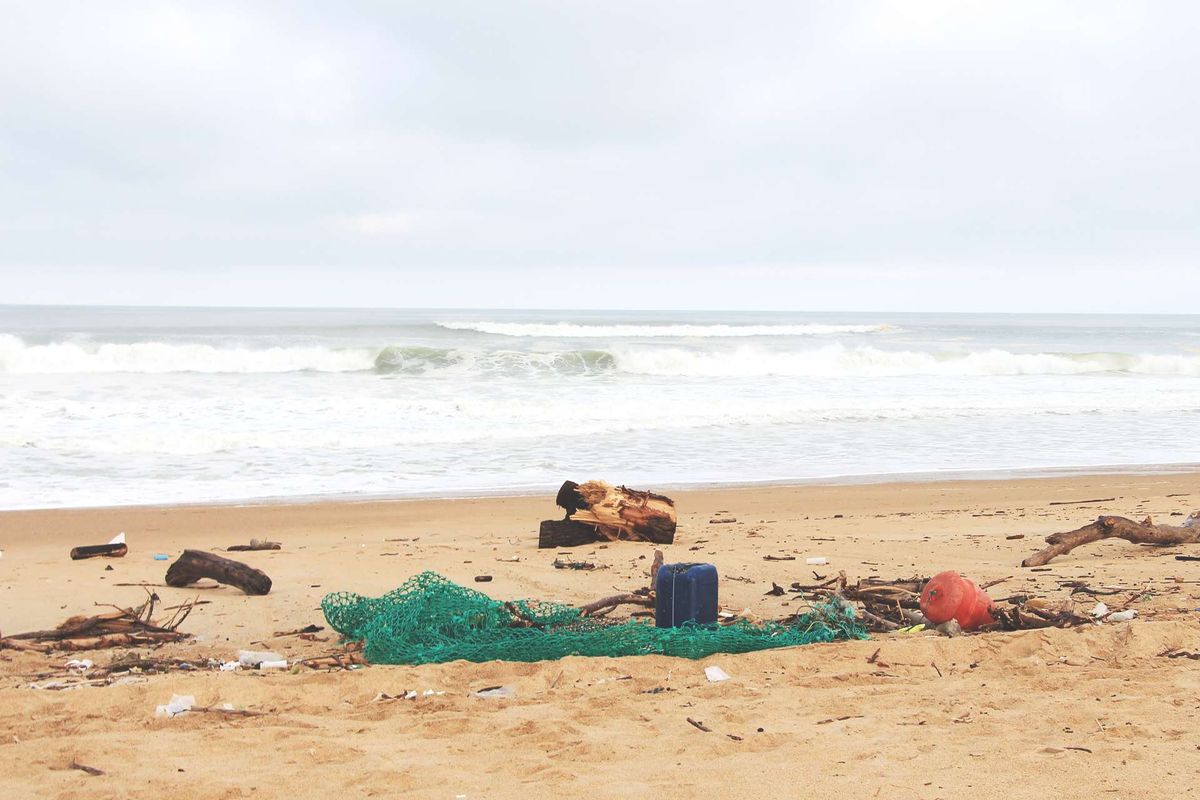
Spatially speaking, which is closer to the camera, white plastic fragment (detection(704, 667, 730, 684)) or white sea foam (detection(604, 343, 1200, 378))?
white plastic fragment (detection(704, 667, 730, 684))

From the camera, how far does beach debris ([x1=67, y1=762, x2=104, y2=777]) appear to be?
3.34m

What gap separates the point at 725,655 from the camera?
478 centimetres

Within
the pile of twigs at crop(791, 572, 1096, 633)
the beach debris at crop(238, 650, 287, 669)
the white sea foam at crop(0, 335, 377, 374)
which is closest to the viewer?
the beach debris at crop(238, 650, 287, 669)

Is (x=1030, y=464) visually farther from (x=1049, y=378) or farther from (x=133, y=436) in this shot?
(x=1049, y=378)

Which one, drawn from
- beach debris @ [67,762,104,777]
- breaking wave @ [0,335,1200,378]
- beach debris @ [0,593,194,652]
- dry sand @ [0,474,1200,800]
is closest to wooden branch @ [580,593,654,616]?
dry sand @ [0,474,1200,800]

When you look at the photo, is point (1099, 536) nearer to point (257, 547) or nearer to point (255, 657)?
point (255, 657)

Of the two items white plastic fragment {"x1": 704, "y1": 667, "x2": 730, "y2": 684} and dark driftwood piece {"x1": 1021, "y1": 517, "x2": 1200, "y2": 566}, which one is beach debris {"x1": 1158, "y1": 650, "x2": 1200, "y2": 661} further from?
dark driftwood piece {"x1": 1021, "y1": 517, "x2": 1200, "y2": 566}

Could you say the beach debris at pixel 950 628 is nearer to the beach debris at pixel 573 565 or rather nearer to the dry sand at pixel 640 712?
the dry sand at pixel 640 712

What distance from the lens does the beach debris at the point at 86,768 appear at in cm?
334

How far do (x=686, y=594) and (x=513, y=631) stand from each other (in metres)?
0.91

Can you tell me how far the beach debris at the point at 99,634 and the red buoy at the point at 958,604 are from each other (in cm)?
407

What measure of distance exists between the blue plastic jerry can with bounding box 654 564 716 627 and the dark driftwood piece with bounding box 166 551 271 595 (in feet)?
9.15

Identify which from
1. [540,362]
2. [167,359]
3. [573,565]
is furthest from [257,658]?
[167,359]

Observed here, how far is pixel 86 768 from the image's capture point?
11.0ft
